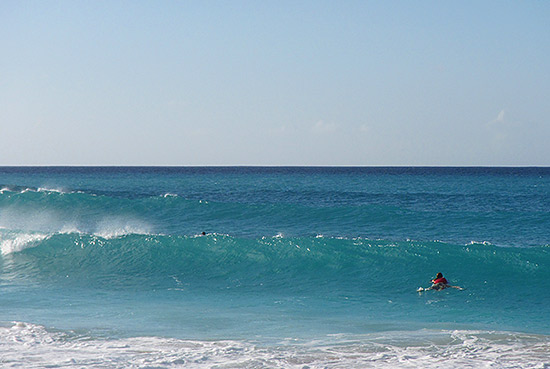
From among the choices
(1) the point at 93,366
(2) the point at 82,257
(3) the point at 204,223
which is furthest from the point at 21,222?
(1) the point at 93,366

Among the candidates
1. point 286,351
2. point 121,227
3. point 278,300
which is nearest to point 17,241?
point 278,300

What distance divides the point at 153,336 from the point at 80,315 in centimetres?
279

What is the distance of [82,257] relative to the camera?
2095 cm

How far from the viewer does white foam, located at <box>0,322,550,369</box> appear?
9812 mm

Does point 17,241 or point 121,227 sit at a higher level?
point 17,241

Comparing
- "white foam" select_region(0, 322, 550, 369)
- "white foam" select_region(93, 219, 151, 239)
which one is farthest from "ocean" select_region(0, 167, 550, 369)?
"white foam" select_region(93, 219, 151, 239)

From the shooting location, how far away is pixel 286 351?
1061cm

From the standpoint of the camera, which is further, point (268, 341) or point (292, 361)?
point (268, 341)

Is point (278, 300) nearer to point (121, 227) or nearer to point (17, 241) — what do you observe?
point (17, 241)

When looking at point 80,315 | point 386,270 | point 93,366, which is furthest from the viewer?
point 386,270

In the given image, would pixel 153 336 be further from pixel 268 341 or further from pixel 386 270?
pixel 386 270

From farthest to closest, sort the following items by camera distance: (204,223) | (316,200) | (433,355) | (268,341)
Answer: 1. (316,200)
2. (204,223)
3. (268,341)
4. (433,355)

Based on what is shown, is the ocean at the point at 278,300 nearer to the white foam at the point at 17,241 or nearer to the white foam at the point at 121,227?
the white foam at the point at 17,241

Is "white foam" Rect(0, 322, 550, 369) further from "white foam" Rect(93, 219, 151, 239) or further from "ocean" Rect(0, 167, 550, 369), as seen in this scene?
"white foam" Rect(93, 219, 151, 239)
